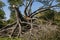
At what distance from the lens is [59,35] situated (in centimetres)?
905

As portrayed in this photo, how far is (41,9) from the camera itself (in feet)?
52.1

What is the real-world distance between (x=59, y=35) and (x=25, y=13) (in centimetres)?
660

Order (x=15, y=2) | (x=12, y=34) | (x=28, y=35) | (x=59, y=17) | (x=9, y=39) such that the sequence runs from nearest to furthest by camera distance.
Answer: (x=28, y=35), (x=9, y=39), (x=12, y=34), (x=59, y=17), (x=15, y=2)

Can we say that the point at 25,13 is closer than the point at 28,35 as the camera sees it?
No

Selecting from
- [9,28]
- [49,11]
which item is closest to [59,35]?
[9,28]

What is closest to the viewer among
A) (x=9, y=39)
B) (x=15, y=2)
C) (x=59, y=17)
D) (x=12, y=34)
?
(x=9, y=39)

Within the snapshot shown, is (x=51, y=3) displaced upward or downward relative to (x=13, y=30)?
upward

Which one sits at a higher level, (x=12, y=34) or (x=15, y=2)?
(x=15, y=2)

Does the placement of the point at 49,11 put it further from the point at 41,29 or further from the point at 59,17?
the point at 41,29

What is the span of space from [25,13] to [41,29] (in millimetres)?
6307

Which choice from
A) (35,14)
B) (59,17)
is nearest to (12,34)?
(59,17)

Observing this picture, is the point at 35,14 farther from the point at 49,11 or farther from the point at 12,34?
the point at 12,34

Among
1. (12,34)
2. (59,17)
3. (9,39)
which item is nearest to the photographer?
(9,39)

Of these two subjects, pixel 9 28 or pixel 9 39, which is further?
pixel 9 28
